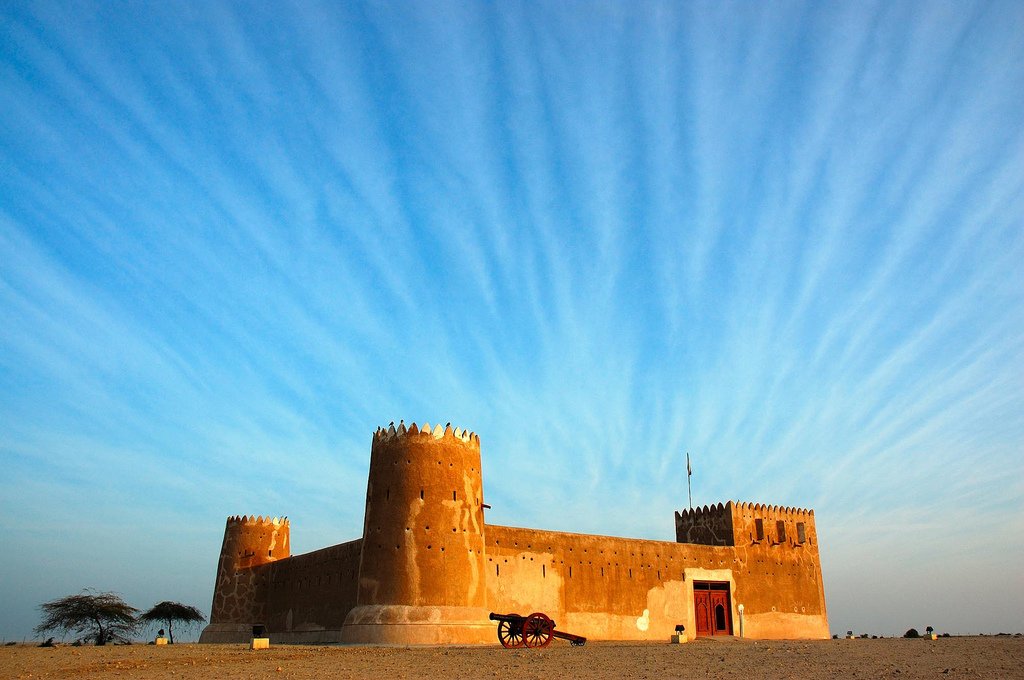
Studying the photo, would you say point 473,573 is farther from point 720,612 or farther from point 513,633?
point 720,612

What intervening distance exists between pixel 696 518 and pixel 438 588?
50.9ft

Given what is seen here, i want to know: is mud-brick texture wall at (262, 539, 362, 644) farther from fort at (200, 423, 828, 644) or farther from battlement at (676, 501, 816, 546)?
battlement at (676, 501, 816, 546)

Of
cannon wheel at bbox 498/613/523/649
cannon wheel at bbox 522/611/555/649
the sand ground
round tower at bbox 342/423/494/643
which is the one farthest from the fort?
the sand ground

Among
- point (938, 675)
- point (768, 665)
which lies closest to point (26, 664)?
point (768, 665)

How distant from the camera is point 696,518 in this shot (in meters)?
33.8

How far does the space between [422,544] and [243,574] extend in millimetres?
15284

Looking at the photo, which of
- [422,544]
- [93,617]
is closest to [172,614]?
[93,617]

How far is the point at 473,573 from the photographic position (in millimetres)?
23188

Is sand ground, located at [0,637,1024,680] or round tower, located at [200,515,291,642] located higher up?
round tower, located at [200,515,291,642]

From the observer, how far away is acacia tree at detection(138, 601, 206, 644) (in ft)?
132

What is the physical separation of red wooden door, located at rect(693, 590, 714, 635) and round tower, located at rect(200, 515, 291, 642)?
58.8 ft

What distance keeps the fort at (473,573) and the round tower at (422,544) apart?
33 mm

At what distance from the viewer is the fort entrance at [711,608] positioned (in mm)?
29406

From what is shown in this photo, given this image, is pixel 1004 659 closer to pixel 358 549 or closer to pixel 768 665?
pixel 768 665
